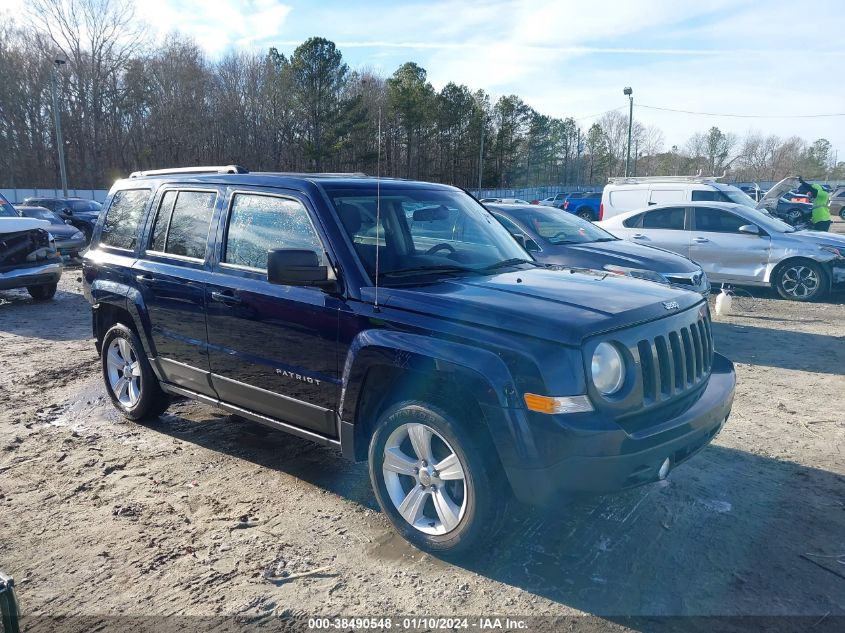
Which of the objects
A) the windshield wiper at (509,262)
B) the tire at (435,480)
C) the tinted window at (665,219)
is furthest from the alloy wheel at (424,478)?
the tinted window at (665,219)

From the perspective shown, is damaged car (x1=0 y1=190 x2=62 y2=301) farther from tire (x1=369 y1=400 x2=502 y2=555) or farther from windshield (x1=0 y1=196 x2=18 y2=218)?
tire (x1=369 y1=400 x2=502 y2=555)

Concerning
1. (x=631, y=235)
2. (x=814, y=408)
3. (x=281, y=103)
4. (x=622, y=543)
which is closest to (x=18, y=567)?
(x=622, y=543)

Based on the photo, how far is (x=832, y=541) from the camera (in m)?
3.49

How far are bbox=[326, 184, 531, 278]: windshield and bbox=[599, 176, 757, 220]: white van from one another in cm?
1020

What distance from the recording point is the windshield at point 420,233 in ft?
12.6

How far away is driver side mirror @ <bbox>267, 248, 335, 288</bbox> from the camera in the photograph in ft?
11.2

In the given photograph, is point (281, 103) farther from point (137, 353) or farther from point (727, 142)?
point (727, 142)

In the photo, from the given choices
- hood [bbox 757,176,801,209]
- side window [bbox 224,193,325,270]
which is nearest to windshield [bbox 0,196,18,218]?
side window [bbox 224,193,325,270]

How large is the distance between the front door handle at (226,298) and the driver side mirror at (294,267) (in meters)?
0.71

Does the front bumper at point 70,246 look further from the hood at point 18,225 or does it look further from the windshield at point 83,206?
the hood at point 18,225

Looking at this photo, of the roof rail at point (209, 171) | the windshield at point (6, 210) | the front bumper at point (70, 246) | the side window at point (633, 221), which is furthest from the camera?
the front bumper at point (70, 246)

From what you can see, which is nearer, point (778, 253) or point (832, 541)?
point (832, 541)

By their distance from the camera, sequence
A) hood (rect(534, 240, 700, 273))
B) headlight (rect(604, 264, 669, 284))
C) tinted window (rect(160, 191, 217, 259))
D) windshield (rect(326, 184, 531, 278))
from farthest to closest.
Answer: hood (rect(534, 240, 700, 273)) → headlight (rect(604, 264, 669, 284)) → tinted window (rect(160, 191, 217, 259)) → windshield (rect(326, 184, 531, 278))

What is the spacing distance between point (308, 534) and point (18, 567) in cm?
147
